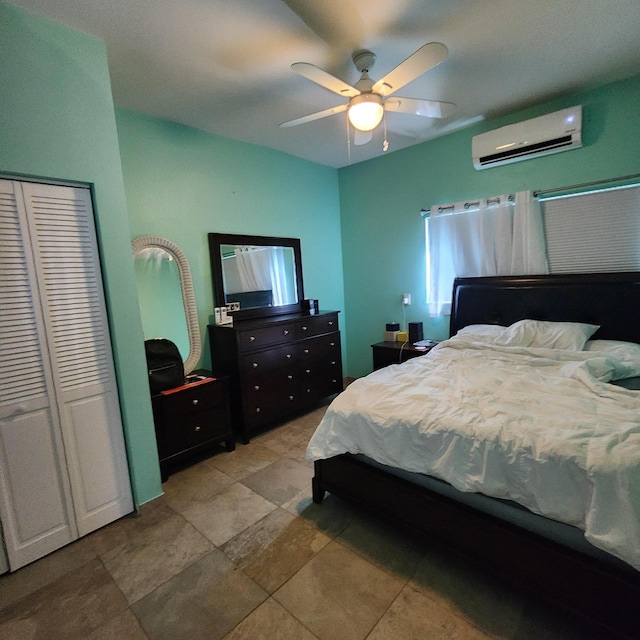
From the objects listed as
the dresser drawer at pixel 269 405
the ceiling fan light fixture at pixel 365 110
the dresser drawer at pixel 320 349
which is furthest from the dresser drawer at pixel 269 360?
the ceiling fan light fixture at pixel 365 110

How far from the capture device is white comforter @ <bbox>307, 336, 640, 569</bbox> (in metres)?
1.09

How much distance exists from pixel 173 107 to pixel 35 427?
2287 mm

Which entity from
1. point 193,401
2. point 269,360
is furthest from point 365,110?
point 193,401

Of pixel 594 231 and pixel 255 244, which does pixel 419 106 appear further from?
pixel 255 244

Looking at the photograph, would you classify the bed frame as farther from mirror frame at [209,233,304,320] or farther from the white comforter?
mirror frame at [209,233,304,320]

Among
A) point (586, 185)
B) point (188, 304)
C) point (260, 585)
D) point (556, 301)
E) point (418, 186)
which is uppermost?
point (418, 186)

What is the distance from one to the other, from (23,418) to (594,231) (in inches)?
155

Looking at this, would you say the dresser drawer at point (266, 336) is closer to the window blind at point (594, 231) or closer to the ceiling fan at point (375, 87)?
the ceiling fan at point (375, 87)

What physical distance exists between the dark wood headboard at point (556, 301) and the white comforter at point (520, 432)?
62cm

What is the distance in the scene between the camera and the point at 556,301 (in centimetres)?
268

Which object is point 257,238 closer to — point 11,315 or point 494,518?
point 11,315

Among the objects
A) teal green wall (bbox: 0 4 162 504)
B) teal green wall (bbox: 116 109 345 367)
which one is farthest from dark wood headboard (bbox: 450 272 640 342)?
teal green wall (bbox: 0 4 162 504)

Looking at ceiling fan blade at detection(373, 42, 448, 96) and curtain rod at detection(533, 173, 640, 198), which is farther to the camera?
curtain rod at detection(533, 173, 640, 198)

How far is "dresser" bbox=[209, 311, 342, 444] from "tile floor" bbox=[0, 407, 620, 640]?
2.91 feet
